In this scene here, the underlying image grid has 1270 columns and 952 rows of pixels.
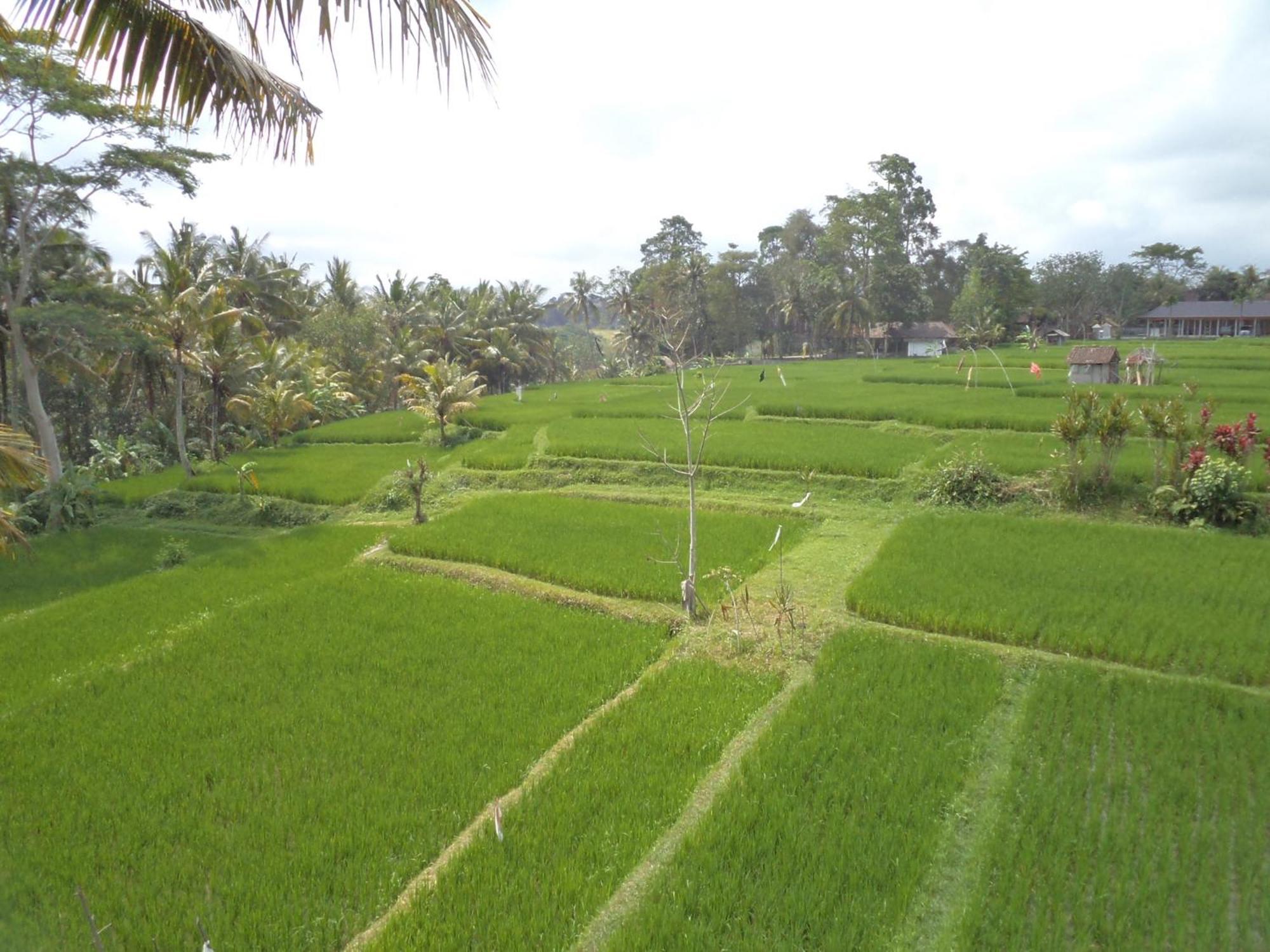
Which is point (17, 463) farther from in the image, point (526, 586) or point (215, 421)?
point (215, 421)

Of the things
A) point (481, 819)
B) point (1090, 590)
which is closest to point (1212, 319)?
point (1090, 590)

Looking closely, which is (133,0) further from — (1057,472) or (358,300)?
(358,300)

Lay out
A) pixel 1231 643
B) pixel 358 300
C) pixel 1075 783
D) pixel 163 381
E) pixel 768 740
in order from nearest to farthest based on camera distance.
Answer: pixel 1075 783
pixel 768 740
pixel 1231 643
pixel 163 381
pixel 358 300

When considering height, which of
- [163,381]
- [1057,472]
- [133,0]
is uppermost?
[133,0]

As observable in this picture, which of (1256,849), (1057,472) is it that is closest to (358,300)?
(1057,472)

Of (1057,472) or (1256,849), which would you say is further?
(1057,472)

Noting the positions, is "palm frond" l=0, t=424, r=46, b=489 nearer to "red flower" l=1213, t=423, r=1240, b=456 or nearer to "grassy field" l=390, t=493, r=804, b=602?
"grassy field" l=390, t=493, r=804, b=602
